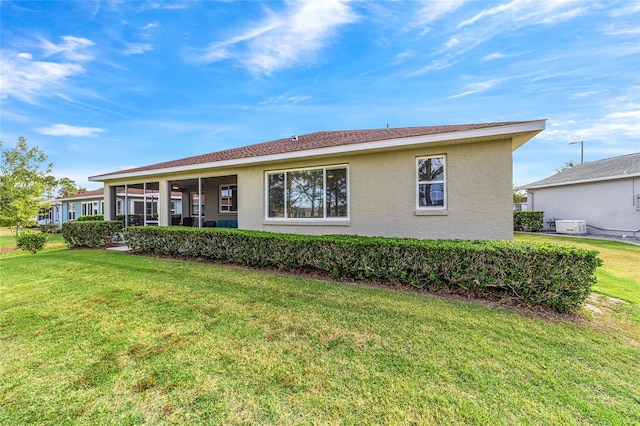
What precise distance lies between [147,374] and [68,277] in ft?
18.0

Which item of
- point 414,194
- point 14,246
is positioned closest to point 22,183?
point 14,246

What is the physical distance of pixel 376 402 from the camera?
224 centimetres

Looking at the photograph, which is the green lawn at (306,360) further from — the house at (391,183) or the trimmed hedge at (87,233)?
the trimmed hedge at (87,233)

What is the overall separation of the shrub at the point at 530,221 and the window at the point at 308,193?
1610 centimetres

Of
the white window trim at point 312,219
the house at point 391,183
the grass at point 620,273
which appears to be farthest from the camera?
the white window trim at point 312,219

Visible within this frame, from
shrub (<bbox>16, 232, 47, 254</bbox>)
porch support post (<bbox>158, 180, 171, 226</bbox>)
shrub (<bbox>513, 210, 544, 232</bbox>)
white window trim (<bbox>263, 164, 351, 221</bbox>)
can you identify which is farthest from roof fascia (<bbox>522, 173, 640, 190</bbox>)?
shrub (<bbox>16, 232, 47, 254</bbox>)

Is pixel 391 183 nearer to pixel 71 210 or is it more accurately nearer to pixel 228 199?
pixel 228 199

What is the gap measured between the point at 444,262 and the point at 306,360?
11.0 ft

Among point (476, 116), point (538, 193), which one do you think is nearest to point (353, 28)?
point (476, 116)

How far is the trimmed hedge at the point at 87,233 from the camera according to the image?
35.0 feet

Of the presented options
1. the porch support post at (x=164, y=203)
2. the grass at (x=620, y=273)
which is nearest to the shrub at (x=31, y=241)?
the porch support post at (x=164, y=203)

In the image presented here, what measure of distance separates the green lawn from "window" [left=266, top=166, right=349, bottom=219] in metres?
3.58

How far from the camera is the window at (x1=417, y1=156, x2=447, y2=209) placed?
6.87 meters

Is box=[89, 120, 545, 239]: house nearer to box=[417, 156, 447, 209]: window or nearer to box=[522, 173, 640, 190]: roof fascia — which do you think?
box=[417, 156, 447, 209]: window
